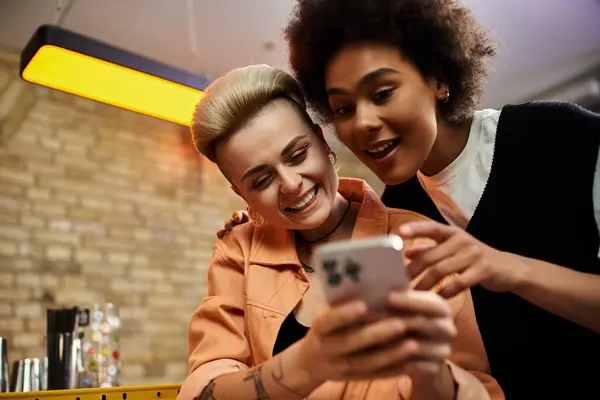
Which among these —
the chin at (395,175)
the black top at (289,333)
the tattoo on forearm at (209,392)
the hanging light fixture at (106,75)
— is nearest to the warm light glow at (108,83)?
the hanging light fixture at (106,75)

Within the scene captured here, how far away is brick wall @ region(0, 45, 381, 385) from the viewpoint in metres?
3.27

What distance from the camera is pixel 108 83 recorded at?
239cm

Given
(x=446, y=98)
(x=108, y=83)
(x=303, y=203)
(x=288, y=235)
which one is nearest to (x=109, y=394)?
(x=108, y=83)

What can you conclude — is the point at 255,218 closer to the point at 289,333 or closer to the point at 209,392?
the point at 289,333

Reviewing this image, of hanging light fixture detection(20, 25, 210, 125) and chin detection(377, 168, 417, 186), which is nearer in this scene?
chin detection(377, 168, 417, 186)

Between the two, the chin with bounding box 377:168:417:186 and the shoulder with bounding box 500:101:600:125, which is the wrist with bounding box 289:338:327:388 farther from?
the shoulder with bounding box 500:101:600:125

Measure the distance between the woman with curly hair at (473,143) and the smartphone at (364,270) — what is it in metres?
0.55

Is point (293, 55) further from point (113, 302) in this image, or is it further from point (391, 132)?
point (113, 302)

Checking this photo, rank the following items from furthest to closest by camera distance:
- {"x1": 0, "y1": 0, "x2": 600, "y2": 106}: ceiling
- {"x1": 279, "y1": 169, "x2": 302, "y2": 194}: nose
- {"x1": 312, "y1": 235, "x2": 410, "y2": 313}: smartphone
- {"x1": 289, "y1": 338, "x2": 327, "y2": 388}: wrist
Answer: {"x1": 0, "y1": 0, "x2": 600, "y2": 106}: ceiling < {"x1": 279, "y1": 169, "x2": 302, "y2": 194}: nose < {"x1": 289, "y1": 338, "x2": 327, "y2": 388}: wrist < {"x1": 312, "y1": 235, "x2": 410, "y2": 313}: smartphone

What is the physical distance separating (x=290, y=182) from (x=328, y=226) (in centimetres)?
21

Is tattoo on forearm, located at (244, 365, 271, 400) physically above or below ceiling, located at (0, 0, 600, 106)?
below

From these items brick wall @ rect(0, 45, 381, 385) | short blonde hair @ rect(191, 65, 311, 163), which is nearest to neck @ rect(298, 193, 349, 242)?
short blonde hair @ rect(191, 65, 311, 163)

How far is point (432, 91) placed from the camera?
137 cm

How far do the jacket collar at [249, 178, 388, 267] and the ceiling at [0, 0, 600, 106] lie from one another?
1895 mm
